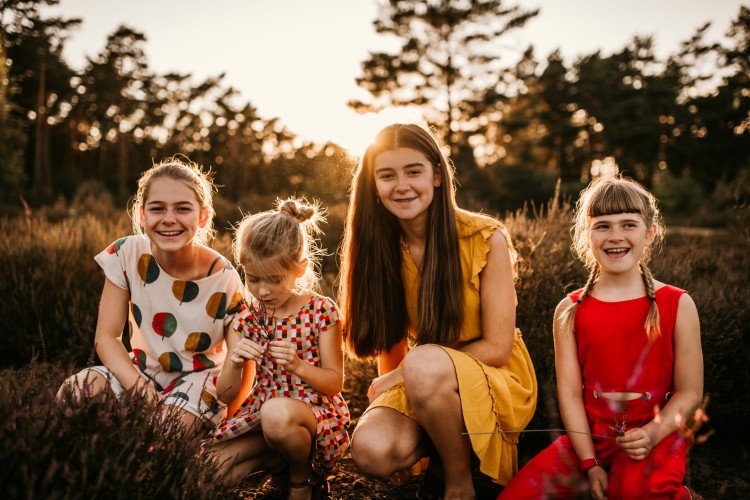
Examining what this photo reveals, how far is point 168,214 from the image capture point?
263 centimetres

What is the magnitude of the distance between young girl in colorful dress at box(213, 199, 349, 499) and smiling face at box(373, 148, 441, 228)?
1.42 ft

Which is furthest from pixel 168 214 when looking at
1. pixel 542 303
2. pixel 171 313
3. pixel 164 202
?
pixel 542 303

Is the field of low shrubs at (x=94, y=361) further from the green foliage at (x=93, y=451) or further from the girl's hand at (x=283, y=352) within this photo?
the girl's hand at (x=283, y=352)

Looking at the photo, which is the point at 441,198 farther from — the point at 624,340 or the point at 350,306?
the point at 624,340

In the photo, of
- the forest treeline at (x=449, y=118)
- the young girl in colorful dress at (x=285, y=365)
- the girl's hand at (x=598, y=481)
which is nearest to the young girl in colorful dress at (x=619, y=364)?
the girl's hand at (x=598, y=481)

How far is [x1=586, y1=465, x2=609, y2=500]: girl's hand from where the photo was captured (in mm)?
2008

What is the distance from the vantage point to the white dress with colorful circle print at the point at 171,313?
2.75m

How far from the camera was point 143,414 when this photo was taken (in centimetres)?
181

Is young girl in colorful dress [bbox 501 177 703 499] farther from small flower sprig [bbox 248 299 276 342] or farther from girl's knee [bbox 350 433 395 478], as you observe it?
small flower sprig [bbox 248 299 276 342]

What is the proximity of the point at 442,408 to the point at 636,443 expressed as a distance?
0.73 meters

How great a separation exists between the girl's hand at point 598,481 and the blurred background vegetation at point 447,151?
268 mm

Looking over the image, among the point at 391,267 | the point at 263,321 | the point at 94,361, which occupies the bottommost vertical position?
the point at 94,361

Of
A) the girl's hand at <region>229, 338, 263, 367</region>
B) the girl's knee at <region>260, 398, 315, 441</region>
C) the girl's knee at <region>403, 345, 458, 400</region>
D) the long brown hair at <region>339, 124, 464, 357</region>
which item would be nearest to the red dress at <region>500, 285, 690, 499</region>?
the girl's knee at <region>403, 345, 458, 400</region>

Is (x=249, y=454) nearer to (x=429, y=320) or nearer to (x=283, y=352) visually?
(x=283, y=352)
